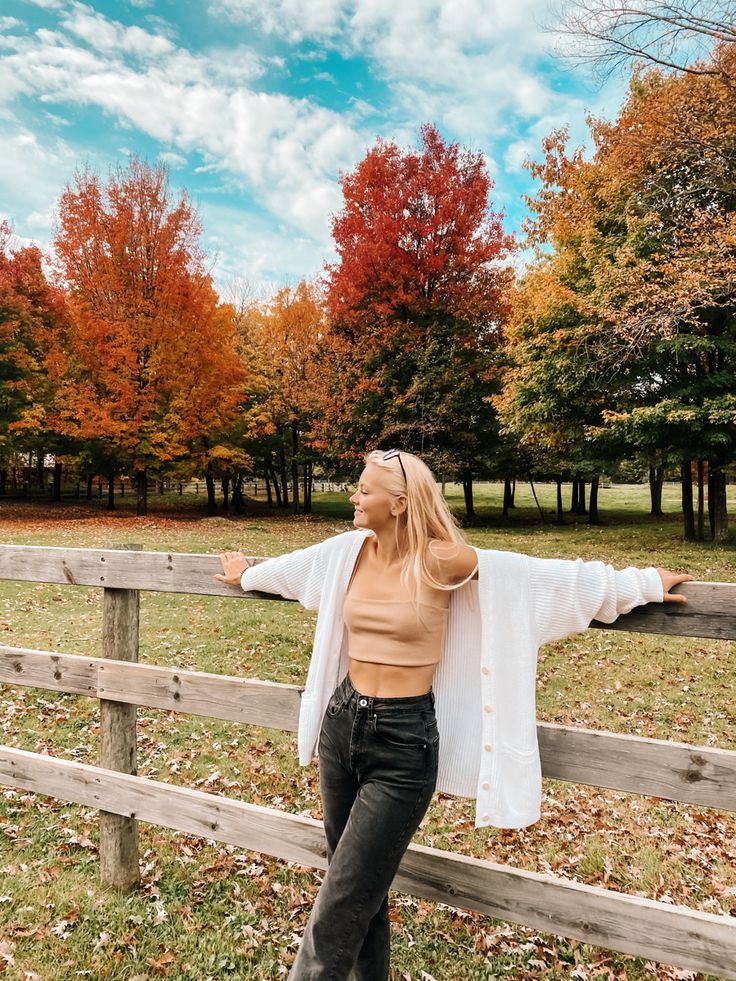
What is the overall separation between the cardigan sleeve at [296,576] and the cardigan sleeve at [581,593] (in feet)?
3.09

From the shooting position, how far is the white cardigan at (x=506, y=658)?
222cm

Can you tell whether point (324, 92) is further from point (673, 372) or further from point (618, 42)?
point (673, 372)

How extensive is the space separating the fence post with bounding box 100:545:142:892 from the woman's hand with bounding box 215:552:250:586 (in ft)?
2.62

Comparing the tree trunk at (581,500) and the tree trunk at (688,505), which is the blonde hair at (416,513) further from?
the tree trunk at (581,500)

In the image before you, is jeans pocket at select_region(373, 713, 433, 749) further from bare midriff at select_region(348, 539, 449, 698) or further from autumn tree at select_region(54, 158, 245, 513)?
autumn tree at select_region(54, 158, 245, 513)

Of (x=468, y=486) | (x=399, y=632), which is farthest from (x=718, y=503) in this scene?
(x=399, y=632)

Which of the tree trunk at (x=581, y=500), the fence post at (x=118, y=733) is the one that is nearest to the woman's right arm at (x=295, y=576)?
the fence post at (x=118, y=733)

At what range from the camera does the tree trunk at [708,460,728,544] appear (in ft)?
64.4

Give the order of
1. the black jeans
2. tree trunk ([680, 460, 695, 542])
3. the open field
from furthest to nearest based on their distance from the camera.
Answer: tree trunk ([680, 460, 695, 542]) → the open field → the black jeans

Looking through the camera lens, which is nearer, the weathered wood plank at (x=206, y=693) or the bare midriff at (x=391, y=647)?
the bare midriff at (x=391, y=647)

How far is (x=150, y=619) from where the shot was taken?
33.7ft

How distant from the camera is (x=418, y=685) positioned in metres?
2.28

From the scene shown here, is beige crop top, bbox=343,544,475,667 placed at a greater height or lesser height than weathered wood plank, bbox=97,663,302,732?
greater

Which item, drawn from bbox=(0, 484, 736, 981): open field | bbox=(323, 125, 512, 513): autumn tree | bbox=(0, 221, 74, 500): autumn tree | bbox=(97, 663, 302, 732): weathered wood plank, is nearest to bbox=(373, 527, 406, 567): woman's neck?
bbox=(97, 663, 302, 732): weathered wood plank
